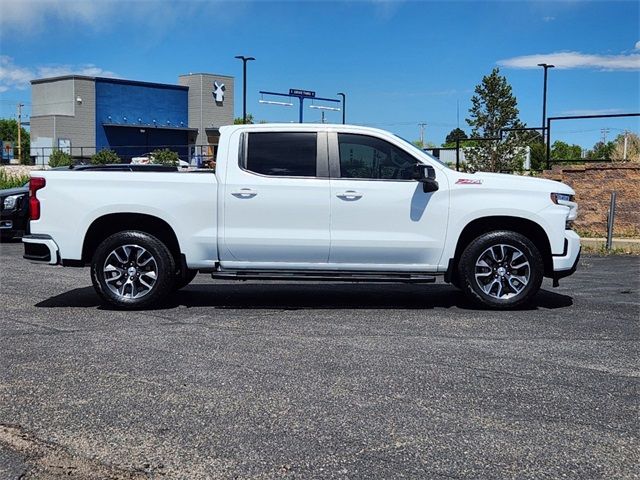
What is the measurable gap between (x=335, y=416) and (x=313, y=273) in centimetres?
365

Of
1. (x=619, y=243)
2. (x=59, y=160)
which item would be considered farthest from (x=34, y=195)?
(x=59, y=160)

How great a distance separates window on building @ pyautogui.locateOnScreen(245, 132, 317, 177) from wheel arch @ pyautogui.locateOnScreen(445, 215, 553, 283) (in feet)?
5.91

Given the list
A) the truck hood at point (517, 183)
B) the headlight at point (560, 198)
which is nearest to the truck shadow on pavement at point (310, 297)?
the headlight at point (560, 198)

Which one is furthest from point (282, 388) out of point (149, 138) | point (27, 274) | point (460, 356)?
point (149, 138)

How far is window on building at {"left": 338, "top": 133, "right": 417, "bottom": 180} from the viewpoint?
27.1 ft

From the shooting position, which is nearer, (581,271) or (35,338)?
(35,338)

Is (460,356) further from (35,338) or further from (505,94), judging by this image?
(505,94)

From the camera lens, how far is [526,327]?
732 cm

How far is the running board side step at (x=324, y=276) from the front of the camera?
8102 mm

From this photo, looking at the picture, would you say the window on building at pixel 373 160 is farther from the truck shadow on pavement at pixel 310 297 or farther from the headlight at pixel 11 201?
the headlight at pixel 11 201

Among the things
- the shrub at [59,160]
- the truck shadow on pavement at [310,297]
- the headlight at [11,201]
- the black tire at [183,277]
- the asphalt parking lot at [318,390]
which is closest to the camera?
the asphalt parking lot at [318,390]

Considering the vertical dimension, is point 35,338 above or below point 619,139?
below

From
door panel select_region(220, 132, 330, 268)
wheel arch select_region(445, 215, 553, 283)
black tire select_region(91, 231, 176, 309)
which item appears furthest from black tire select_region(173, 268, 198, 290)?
wheel arch select_region(445, 215, 553, 283)

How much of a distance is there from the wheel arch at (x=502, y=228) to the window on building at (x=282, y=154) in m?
1.80
